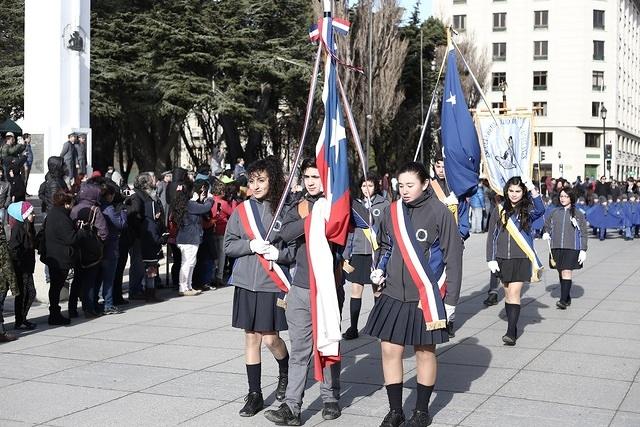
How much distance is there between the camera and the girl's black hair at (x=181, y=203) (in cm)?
1289

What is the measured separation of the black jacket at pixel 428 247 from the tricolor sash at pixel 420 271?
0.14 ft

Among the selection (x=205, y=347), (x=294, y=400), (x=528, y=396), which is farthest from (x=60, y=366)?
(x=528, y=396)

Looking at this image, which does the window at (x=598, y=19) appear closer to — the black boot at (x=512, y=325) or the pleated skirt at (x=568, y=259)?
the pleated skirt at (x=568, y=259)

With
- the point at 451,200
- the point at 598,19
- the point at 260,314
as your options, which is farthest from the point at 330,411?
the point at 598,19

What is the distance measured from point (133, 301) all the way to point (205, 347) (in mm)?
3816

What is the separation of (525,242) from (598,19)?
235ft

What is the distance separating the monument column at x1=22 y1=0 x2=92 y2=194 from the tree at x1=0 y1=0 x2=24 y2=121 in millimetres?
10053

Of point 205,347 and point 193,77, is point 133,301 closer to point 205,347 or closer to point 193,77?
point 205,347

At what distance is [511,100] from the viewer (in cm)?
7719

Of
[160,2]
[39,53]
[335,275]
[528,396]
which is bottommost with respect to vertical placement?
[528,396]

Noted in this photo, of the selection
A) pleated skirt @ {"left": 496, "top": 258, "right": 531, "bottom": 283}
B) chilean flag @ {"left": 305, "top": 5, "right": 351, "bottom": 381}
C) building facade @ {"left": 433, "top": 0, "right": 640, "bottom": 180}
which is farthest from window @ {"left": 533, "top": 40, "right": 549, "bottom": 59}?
chilean flag @ {"left": 305, "top": 5, "right": 351, "bottom": 381}

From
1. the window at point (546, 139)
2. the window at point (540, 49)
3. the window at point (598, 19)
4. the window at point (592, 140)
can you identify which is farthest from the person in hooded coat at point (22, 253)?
the window at point (598, 19)

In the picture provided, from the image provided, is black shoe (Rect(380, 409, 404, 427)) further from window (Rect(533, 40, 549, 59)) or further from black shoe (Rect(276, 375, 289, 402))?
window (Rect(533, 40, 549, 59))

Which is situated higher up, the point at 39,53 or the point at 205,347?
the point at 39,53
